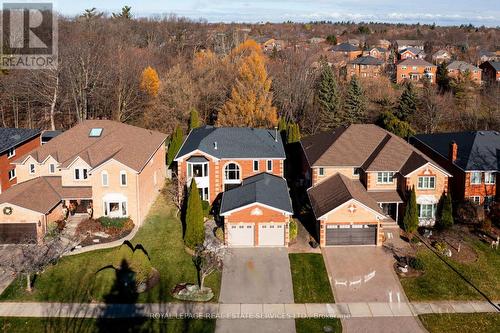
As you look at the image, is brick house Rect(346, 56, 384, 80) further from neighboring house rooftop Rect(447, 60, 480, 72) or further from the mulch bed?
the mulch bed

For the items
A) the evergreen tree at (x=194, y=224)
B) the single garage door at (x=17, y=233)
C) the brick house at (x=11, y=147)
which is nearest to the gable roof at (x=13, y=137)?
the brick house at (x=11, y=147)

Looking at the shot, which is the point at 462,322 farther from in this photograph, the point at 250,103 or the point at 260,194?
the point at 250,103

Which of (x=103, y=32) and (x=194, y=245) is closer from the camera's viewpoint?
(x=194, y=245)

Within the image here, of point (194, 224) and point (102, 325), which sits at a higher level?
point (194, 224)

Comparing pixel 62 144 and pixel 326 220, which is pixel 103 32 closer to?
pixel 62 144

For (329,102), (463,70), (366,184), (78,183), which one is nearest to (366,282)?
(366,184)

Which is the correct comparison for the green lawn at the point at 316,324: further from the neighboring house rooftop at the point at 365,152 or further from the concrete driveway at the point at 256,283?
the neighboring house rooftop at the point at 365,152

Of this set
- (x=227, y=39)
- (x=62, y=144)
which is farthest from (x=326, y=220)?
(x=227, y=39)
